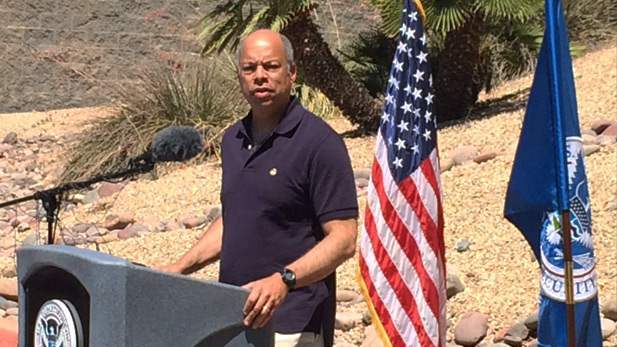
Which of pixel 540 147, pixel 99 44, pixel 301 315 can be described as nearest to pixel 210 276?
pixel 540 147

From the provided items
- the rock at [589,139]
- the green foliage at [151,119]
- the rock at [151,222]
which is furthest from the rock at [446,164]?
the green foliage at [151,119]

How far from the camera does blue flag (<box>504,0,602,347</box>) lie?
172 inches

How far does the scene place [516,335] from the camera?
6.06m

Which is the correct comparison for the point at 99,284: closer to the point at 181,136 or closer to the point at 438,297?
the point at 181,136

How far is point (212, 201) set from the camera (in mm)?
9938

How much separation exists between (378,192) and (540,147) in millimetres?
1233

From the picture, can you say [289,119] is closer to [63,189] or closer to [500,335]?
[63,189]

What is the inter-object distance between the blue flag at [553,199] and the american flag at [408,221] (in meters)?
0.79

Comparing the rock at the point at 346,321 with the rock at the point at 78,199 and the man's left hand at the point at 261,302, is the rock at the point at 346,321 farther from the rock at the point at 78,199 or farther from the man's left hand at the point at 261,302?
the rock at the point at 78,199

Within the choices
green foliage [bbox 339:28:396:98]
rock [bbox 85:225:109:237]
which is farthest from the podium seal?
green foliage [bbox 339:28:396:98]

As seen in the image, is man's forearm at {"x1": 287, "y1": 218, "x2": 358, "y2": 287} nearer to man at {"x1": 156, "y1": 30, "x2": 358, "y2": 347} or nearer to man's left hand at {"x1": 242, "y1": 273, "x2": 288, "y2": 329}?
man at {"x1": 156, "y1": 30, "x2": 358, "y2": 347}

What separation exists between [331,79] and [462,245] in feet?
14.0

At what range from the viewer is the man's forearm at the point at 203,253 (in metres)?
3.81

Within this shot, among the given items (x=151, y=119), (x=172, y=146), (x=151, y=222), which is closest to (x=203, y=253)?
(x=172, y=146)
